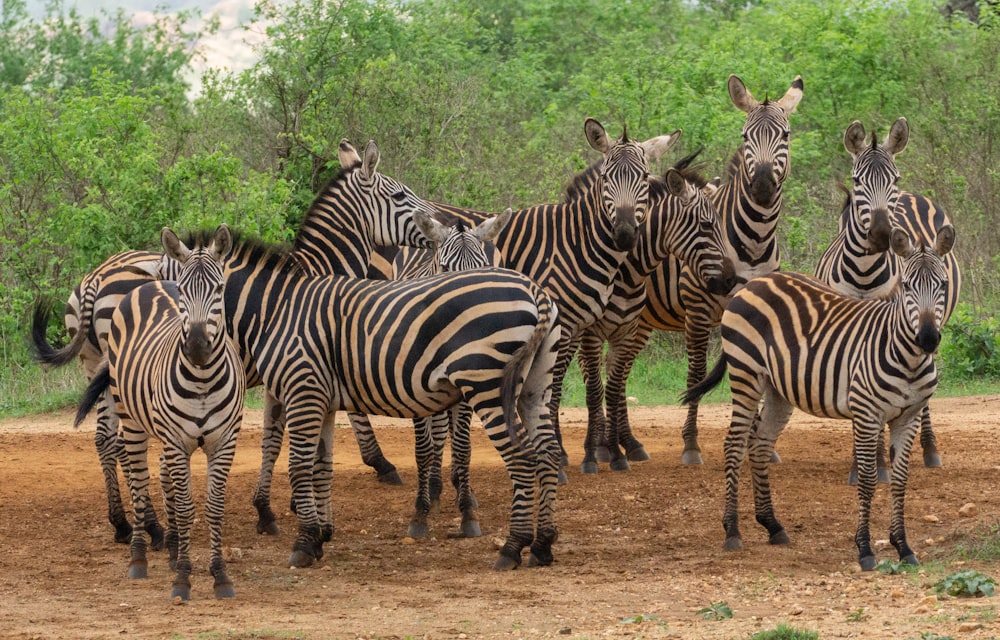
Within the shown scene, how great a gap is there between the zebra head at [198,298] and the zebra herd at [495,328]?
0.01 m

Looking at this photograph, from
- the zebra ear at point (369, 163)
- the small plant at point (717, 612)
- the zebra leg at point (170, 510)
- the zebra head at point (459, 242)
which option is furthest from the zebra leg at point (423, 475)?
the small plant at point (717, 612)

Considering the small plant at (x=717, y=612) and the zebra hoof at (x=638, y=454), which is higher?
the zebra hoof at (x=638, y=454)

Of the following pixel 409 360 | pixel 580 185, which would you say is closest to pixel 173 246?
pixel 409 360

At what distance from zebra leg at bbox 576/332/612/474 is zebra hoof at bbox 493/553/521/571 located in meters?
2.99

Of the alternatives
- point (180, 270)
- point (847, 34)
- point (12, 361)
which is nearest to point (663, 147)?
point (180, 270)

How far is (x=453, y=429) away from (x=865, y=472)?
2963 millimetres

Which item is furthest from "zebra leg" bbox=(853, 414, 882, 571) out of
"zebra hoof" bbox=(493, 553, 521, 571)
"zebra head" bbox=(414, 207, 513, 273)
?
"zebra head" bbox=(414, 207, 513, 273)

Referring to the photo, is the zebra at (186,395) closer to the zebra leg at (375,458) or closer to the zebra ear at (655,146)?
the zebra leg at (375,458)

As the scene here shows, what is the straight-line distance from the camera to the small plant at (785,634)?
19.0 ft

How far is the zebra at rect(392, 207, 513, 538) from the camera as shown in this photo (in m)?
9.19

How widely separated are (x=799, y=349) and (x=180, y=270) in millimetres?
3878

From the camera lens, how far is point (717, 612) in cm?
654

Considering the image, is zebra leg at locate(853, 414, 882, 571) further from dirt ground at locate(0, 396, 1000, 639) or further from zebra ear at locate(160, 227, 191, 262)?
zebra ear at locate(160, 227, 191, 262)

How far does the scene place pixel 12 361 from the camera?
1639 cm
